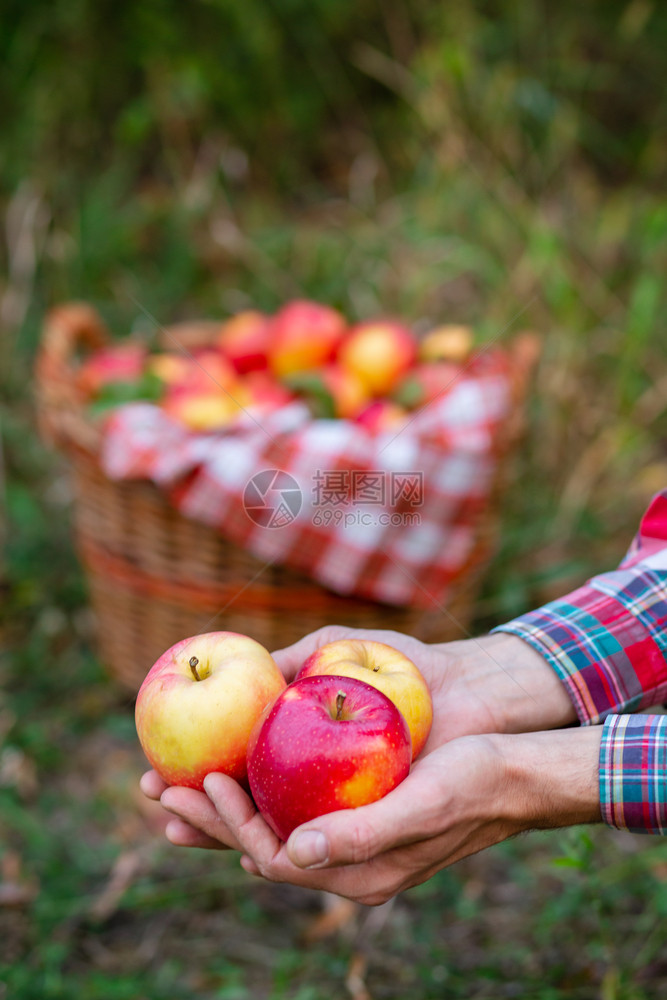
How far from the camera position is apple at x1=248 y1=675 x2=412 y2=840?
0.74 metres

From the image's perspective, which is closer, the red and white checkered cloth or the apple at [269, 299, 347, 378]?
the red and white checkered cloth

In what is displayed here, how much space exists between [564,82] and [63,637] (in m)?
2.10

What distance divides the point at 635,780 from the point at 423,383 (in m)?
1.15

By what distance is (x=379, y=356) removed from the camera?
192 centimetres

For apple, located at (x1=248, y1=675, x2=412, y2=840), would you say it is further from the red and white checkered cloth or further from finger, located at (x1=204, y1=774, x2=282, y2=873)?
the red and white checkered cloth

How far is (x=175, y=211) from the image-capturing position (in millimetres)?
2809

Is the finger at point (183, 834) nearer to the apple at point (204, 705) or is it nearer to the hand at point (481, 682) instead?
the apple at point (204, 705)

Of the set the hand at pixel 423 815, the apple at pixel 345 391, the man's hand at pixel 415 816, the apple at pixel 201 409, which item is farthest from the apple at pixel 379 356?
the hand at pixel 423 815

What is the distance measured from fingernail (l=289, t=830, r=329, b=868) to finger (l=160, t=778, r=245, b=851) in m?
0.13

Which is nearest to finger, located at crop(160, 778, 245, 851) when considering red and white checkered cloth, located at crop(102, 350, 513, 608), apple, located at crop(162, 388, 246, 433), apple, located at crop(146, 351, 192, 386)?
red and white checkered cloth, located at crop(102, 350, 513, 608)

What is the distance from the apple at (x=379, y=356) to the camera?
75.2 inches

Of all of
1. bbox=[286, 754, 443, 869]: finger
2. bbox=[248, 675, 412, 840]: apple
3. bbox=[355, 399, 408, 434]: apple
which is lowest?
bbox=[355, 399, 408, 434]: apple

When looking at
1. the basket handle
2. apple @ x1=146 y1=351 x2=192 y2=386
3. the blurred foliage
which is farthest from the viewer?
apple @ x1=146 y1=351 x2=192 y2=386

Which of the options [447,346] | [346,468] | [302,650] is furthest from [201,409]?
[302,650]
